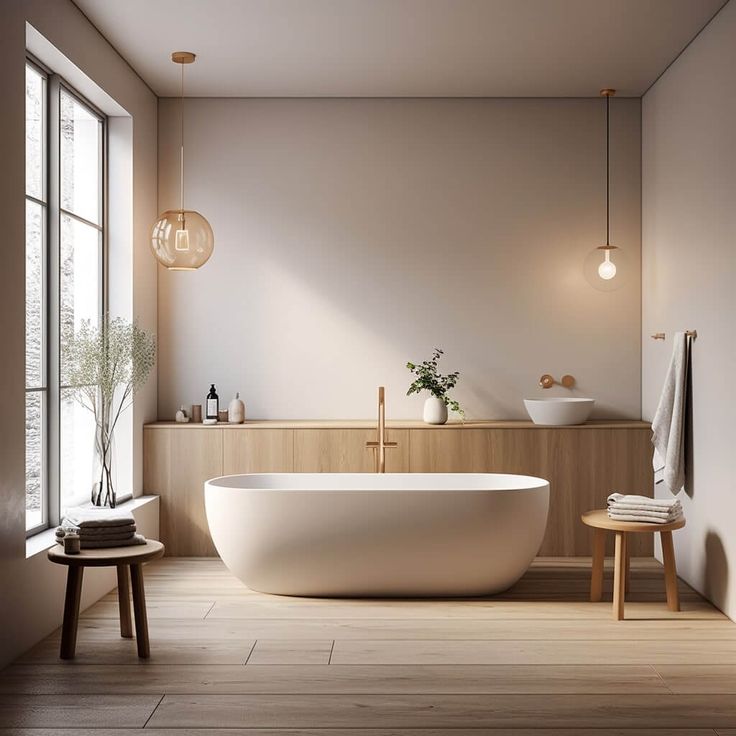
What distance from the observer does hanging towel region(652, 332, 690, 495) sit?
4.67 m

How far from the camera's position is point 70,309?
4.68 m

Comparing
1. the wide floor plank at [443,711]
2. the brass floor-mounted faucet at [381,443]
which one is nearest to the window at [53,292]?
the wide floor plank at [443,711]

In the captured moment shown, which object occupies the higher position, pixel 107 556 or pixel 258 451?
pixel 258 451

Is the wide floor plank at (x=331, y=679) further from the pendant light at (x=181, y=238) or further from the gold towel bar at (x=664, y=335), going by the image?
the pendant light at (x=181, y=238)

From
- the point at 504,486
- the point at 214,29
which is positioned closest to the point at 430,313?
the point at 504,486

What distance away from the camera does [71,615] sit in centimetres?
357

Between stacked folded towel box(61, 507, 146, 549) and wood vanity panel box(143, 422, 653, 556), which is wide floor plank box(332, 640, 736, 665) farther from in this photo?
wood vanity panel box(143, 422, 653, 556)

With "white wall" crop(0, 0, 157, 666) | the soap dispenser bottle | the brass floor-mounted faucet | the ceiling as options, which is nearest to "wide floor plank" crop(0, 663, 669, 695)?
"white wall" crop(0, 0, 157, 666)

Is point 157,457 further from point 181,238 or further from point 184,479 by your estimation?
point 181,238

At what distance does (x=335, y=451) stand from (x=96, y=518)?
1943 mm

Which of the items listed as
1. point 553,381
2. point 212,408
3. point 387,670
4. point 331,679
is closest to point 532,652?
point 387,670

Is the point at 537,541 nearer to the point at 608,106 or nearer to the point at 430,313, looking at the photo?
the point at 430,313

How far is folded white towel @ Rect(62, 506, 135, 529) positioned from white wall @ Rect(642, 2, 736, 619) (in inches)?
109

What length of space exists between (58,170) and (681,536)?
3.85m
